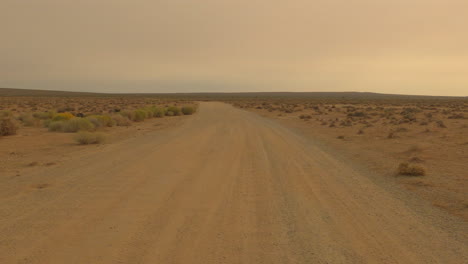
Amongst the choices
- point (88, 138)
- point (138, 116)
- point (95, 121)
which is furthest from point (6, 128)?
point (138, 116)

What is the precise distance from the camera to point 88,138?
16.6 m

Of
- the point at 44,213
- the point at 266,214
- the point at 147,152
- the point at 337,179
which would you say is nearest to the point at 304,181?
the point at 337,179

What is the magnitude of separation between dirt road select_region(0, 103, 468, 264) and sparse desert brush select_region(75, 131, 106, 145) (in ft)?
19.2

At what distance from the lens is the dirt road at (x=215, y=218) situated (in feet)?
15.9

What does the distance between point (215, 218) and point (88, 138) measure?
12088 millimetres

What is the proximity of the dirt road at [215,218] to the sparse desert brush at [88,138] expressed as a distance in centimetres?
585

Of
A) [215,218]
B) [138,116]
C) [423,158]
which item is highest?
[215,218]

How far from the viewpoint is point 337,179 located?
941 centimetres

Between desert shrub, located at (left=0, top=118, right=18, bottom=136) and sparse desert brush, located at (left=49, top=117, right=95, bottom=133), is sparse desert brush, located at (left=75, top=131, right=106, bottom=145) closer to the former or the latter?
sparse desert brush, located at (left=49, top=117, right=95, bottom=133)

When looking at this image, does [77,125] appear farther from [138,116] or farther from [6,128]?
[138,116]

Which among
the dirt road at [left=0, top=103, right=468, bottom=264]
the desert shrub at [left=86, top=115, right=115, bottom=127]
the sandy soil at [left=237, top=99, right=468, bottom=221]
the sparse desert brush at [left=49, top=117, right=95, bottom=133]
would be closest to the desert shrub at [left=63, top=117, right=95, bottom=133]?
the sparse desert brush at [left=49, top=117, right=95, bottom=133]

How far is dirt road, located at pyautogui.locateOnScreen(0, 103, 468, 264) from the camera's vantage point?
484 cm

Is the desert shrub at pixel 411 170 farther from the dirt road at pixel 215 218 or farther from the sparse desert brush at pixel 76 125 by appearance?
the sparse desert brush at pixel 76 125

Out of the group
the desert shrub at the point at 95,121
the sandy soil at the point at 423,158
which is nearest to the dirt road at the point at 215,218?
the sandy soil at the point at 423,158
